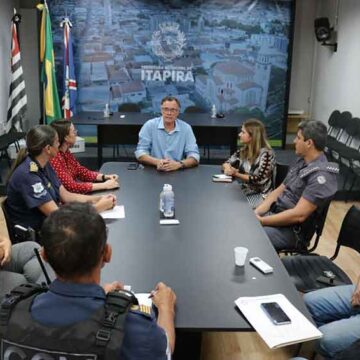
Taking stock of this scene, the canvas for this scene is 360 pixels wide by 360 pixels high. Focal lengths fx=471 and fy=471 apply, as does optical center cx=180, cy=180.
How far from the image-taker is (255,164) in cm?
364

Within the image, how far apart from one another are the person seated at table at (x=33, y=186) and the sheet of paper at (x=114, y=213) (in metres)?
0.03

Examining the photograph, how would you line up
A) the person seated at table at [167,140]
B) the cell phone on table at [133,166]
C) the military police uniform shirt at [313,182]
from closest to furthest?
the military police uniform shirt at [313,182], the cell phone on table at [133,166], the person seated at table at [167,140]

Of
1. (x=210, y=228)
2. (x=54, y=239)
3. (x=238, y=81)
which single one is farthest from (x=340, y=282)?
(x=238, y=81)

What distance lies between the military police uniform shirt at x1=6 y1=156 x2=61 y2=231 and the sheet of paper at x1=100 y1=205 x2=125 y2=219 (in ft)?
1.12

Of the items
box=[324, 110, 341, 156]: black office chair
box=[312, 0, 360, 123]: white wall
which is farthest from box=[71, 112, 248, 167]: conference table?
box=[312, 0, 360, 123]: white wall

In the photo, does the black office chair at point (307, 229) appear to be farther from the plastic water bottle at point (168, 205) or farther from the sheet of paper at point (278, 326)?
the sheet of paper at point (278, 326)

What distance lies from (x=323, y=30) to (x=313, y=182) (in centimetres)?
491

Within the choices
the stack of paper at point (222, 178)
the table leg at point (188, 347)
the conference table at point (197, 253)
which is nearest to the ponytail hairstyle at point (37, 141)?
the conference table at point (197, 253)

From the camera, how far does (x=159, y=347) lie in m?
1.30

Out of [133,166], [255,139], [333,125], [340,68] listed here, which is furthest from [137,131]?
[340,68]

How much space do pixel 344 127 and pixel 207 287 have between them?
16.8 ft

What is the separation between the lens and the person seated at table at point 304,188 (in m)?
2.88

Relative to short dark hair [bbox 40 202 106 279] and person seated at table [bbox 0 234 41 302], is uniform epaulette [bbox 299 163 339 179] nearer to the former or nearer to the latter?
person seated at table [bbox 0 234 41 302]

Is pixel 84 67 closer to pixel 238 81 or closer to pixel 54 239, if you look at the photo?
pixel 238 81
